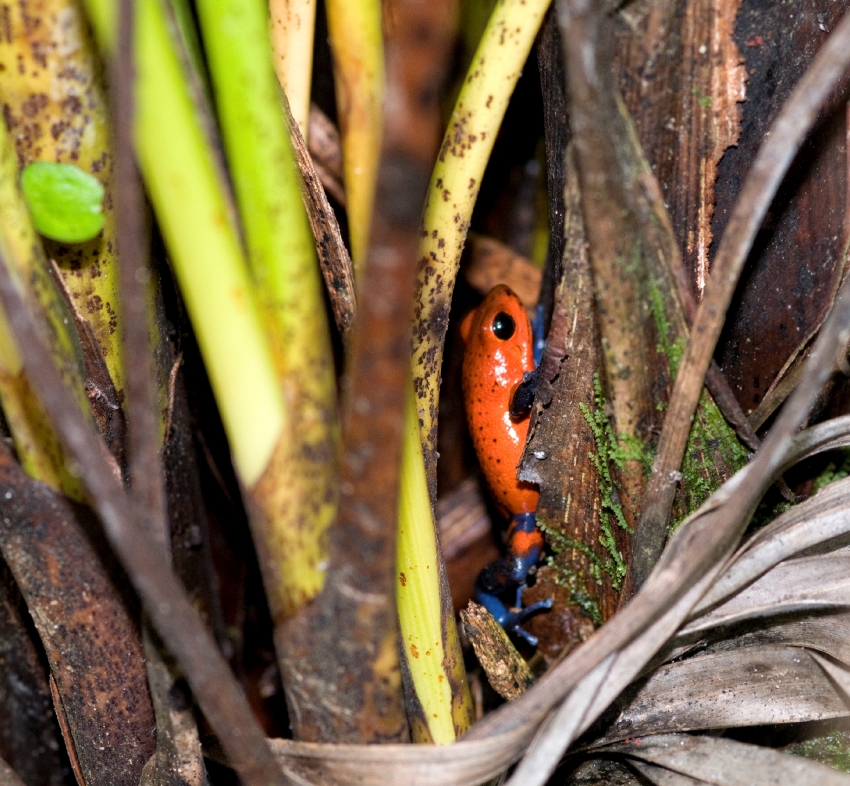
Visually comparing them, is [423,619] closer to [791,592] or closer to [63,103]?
[791,592]

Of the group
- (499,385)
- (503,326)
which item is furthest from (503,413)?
(503,326)

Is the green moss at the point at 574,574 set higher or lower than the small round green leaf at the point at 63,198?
lower

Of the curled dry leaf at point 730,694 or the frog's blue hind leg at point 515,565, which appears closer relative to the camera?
the curled dry leaf at point 730,694

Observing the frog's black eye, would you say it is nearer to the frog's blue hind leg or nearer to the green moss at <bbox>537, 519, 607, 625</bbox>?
the frog's blue hind leg

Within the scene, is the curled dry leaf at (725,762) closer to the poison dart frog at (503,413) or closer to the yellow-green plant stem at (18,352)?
the poison dart frog at (503,413)

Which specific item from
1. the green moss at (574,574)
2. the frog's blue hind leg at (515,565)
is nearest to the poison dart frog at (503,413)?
the frog's blue hind leg at (515,565)

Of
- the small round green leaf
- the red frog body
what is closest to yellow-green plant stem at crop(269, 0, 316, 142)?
the small round green leaf

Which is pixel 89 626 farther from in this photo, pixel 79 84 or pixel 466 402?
pixel 466 402
